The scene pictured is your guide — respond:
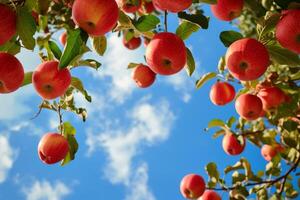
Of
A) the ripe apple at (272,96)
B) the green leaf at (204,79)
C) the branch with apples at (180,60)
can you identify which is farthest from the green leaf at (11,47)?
the ripe apple at (272,96)

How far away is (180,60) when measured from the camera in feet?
8.26

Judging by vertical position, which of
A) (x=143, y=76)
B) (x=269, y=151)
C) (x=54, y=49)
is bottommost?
(x=269, y=151)

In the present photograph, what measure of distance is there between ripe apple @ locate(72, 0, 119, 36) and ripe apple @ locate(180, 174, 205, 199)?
121 inches

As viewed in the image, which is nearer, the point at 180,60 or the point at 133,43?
the point at 180,60

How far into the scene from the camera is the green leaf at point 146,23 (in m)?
2.59

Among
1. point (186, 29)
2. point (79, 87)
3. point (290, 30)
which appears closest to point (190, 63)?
point (186, 29)

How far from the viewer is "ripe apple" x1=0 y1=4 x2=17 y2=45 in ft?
7.43

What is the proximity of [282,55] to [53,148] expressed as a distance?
2.06 m

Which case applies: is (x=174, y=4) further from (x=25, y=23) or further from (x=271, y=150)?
(x=271, y=150)

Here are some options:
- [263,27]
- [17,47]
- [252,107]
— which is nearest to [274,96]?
[252,107]

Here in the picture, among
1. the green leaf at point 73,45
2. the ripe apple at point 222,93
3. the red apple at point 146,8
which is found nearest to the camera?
the green leaf at point 73,45

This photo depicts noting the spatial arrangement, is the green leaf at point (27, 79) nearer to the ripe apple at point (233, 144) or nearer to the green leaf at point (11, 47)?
the green leaf at point (11, 47)

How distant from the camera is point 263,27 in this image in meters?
2.59

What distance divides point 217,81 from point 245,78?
1940mm
